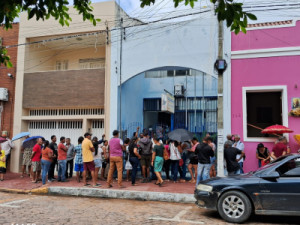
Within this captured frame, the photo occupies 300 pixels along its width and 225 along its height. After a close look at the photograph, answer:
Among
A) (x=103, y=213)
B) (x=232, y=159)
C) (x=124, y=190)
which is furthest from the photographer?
(x=124, y=190)

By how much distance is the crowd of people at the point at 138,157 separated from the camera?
29.7ft

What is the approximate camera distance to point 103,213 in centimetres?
648

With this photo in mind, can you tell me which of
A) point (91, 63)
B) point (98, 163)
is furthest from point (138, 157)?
point (91, 63)

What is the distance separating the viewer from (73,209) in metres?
6.92

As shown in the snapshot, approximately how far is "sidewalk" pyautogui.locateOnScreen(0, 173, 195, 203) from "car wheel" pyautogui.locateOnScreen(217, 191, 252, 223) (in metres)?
1.91

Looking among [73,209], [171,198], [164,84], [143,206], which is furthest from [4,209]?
[164,84]

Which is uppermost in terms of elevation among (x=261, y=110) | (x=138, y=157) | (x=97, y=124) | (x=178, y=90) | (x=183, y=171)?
(x=178, y=90)

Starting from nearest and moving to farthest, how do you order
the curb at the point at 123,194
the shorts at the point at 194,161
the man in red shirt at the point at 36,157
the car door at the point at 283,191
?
the car door at the point at 283,191 → the curb at the point at 123,194 → the shorts at the point at 194,161 → the man in red shirt at the point at 36,157

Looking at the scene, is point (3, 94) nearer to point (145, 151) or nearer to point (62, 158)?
point (62, 158)

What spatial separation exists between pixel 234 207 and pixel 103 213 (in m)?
2.80

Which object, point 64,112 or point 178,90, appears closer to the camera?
point 64,112

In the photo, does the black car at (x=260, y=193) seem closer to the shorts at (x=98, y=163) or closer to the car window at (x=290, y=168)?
the car window at (x=290, y=168)

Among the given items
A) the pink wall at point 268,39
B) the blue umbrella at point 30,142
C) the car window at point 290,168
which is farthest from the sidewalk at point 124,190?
the pink wall at point 268,39

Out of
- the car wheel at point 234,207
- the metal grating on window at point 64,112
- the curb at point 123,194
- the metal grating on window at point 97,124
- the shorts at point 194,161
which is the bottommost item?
the curb at point 123,194
